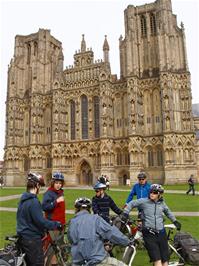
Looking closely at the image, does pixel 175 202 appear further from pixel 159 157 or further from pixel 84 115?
pixel 84 115

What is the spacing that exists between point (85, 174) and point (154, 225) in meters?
45.5

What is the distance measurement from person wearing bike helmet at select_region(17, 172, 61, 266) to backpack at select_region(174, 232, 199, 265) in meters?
3.27

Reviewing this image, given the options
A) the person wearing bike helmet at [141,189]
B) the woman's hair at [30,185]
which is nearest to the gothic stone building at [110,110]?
the person wearing bike helmet at [141,189]

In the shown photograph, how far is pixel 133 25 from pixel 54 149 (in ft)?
89.3

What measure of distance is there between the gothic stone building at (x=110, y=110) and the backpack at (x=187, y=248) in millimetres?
35989

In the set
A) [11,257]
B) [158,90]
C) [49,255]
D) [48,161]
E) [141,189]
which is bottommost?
[49,255]

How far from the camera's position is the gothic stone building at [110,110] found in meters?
43.8

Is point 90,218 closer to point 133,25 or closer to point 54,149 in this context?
point 54,149

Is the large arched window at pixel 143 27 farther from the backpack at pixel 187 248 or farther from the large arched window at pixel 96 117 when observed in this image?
the backpack at pixel 187 248

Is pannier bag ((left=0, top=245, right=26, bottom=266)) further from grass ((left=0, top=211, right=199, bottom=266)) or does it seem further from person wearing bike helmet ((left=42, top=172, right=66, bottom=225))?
grass ((left=0, top=211, right=199, bottom=266))

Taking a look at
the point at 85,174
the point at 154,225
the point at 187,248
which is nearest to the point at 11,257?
the point at 154,225

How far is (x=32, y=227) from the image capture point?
15.8 ft

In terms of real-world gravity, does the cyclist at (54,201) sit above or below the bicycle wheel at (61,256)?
above

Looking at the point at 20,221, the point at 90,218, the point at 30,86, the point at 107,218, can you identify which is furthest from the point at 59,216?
the point at 30,86
